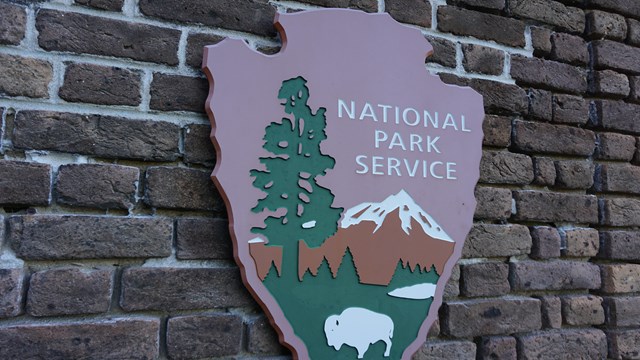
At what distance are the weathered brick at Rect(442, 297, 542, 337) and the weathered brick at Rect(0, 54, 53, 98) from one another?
89 centimetres

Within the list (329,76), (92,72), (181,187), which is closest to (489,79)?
(329,76)

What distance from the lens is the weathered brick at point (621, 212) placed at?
141 cm

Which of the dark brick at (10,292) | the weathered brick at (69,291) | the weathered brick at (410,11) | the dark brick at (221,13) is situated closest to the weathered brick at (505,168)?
the weathered brick at (410,11)

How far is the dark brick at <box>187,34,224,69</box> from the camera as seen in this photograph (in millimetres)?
1071

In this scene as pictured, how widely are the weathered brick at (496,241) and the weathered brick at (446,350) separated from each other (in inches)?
7.5

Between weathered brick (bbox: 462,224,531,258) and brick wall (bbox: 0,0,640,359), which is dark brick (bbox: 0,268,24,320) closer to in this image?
brick wall (bbox: 0,0,640,359)

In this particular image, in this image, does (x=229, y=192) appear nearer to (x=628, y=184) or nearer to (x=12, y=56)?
(x=12, y=56)

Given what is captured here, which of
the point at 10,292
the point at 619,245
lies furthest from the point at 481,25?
the point at 10,292

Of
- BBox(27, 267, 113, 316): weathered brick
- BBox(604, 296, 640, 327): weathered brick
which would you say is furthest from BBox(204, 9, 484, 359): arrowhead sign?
BBox(604, 296, 640, 327): weathered brick

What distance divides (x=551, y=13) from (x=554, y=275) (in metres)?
0.66

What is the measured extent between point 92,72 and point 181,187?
254mm

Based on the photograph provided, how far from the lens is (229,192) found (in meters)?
1.01

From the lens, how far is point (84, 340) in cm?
93

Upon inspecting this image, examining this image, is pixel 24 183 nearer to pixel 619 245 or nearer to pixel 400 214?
pixel 400 214
